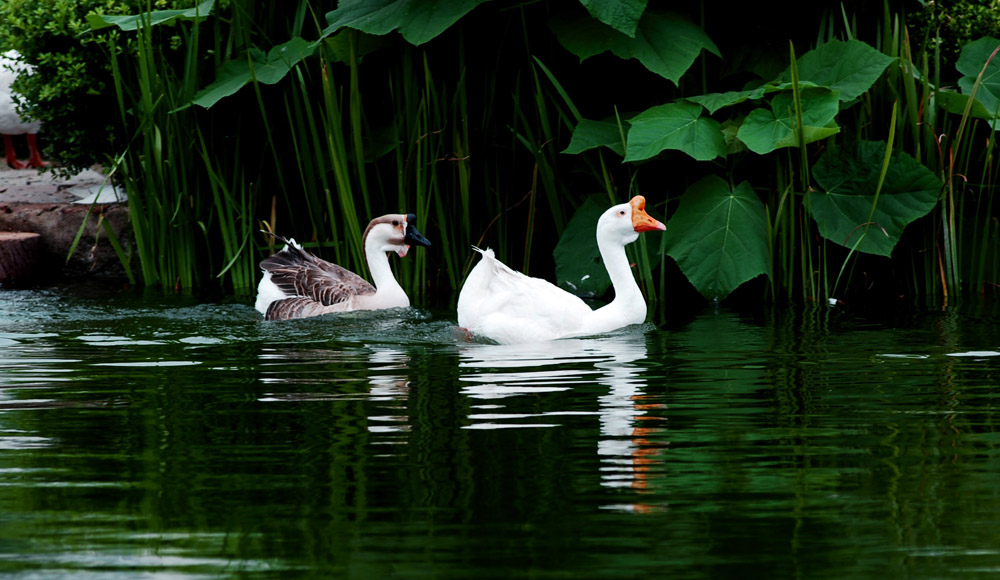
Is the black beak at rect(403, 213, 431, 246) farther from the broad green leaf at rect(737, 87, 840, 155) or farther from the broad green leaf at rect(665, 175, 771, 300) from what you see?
the broad green leaf at rect(737, 87, 840, 155)

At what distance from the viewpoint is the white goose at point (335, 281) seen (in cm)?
672

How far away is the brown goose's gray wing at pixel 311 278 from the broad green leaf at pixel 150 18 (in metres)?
1.43

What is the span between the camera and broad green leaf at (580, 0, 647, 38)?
6.05m

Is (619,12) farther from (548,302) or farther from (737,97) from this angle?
(548,302)

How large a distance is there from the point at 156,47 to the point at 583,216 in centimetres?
289

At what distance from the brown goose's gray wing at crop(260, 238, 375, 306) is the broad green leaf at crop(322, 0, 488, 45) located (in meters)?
1.30

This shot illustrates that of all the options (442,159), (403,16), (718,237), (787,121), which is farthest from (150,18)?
(787,121)

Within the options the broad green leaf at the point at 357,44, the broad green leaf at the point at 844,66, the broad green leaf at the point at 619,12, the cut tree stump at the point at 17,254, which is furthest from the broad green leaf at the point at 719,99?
the cut tree stump at the point at 17,254

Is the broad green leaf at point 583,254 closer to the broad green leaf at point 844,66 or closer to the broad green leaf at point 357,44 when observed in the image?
the broad green leaf at point 844,66

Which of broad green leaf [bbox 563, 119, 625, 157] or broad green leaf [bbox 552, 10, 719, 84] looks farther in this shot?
broad green leaf [bbox 563, 119, 625, 157]

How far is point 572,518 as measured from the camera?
2459mm

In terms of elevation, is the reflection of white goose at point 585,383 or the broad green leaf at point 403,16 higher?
the broad green leaf at point 403,16

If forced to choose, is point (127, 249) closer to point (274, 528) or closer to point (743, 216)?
point (743, 216)

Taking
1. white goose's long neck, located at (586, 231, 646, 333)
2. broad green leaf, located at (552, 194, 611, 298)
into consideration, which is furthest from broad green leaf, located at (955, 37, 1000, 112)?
white goose's long neck, located at (586, 231, 646, 333)
